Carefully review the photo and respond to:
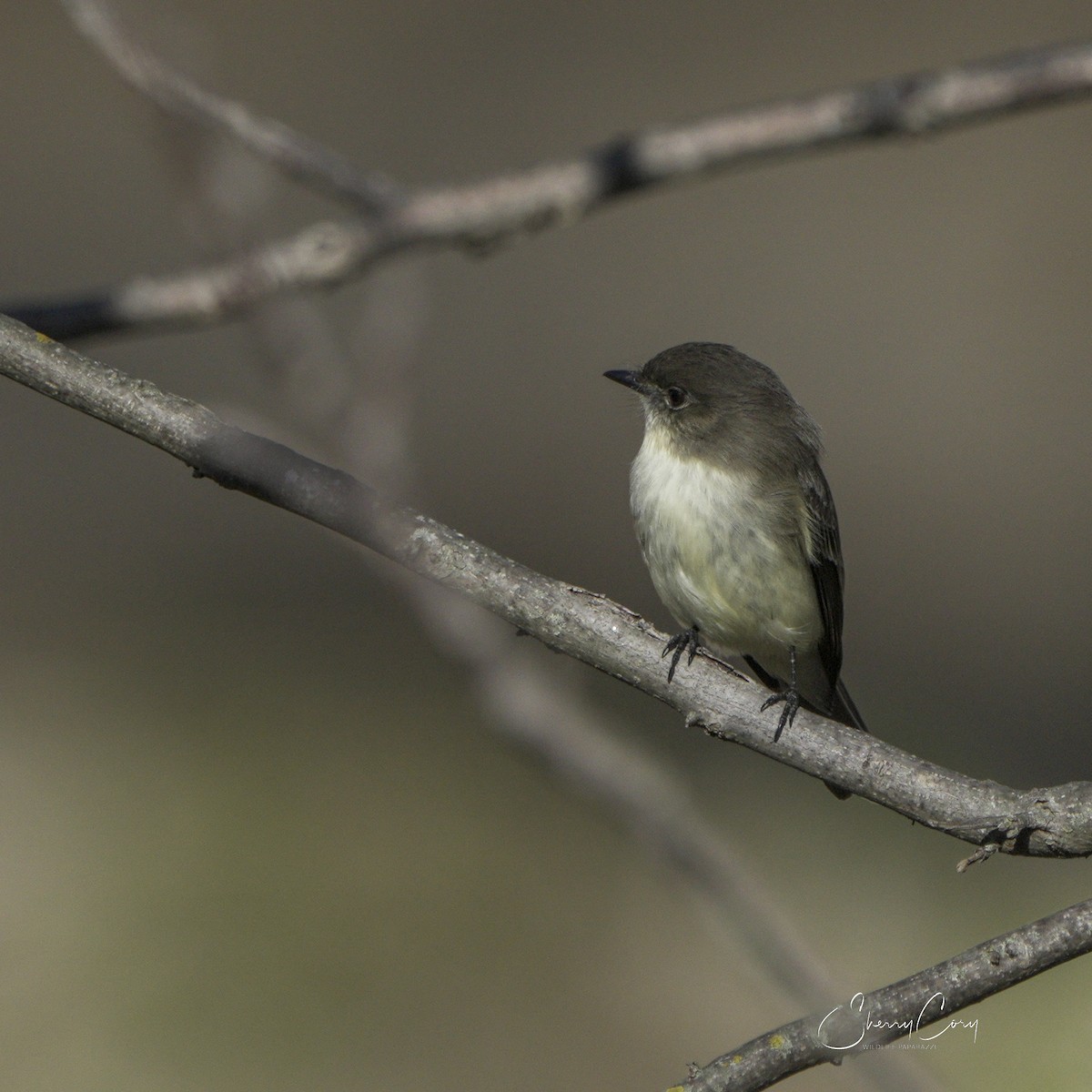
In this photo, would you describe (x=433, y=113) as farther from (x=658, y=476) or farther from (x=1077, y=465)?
(x=658, y=476)

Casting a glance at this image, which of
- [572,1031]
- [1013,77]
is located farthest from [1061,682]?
[1013,77]

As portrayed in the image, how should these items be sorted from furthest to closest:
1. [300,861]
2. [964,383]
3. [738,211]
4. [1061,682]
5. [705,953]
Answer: [738,211] < [964,383] < [1061,682] < [300,861] < [705,953]

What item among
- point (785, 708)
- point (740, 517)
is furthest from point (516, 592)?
point (740, 517)

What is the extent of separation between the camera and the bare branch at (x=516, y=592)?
9.82 feet

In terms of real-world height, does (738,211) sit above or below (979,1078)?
above

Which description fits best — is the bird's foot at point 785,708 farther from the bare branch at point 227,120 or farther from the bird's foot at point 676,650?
the bare branch at point 227,120

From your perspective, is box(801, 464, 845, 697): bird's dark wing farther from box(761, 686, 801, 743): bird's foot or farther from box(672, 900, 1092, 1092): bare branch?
box(672, 900, 1092, 1092): bare branch

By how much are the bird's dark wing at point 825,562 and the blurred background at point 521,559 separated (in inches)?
44.4

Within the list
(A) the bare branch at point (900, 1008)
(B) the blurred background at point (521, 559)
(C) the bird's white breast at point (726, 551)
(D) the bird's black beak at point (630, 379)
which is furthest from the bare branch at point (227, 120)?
(A) the bare branch at point (900, 1008)

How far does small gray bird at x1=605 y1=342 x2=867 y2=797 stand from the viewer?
14.6 ft

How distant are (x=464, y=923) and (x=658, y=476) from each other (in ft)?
11.1

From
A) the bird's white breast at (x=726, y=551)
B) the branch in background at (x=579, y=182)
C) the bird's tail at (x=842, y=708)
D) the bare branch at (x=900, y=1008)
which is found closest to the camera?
the bare branch at (x=900, y=1008)

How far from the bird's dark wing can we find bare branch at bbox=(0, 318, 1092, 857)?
5.10ft

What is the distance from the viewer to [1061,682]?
28.6 feet
